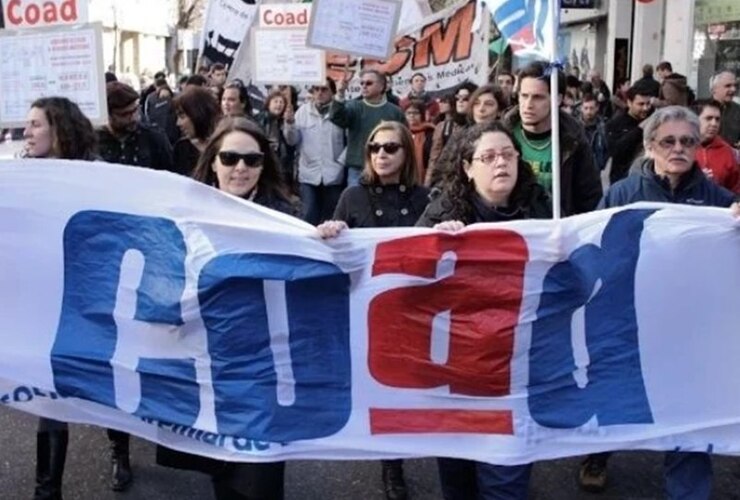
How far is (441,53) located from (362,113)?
103 inches

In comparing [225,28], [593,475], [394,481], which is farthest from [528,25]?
[225,28]

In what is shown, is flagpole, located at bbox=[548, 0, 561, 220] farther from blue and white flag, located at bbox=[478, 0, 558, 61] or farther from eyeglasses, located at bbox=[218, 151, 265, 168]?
eyeglasses, located at bbox=[218, 151, 265, 168]

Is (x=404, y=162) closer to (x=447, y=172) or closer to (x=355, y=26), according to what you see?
(x=447, y=172)

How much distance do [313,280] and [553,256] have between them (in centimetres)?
81

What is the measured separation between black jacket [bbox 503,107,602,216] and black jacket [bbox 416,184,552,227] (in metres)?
1.13

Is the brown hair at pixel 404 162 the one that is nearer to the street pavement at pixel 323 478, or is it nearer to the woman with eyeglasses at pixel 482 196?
the woman with eyeglasses at pixel 482 196

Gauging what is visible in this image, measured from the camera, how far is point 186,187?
3.40 meters

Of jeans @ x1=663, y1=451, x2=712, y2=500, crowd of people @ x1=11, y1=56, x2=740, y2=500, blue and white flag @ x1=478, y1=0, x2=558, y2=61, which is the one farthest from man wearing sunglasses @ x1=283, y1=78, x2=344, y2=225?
jeans @ x1=663, y1=451, x2=712, y2=500

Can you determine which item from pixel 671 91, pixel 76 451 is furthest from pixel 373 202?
pixel 671 91

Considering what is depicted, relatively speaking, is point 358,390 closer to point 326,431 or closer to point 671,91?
point 326,431

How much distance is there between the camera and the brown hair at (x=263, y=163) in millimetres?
3580

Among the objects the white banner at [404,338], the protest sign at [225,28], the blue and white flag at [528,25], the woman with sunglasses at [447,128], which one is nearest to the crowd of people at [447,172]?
the white banner at [404,338]

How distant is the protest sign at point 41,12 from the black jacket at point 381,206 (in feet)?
6.44

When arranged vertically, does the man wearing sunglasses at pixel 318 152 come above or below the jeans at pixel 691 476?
above
